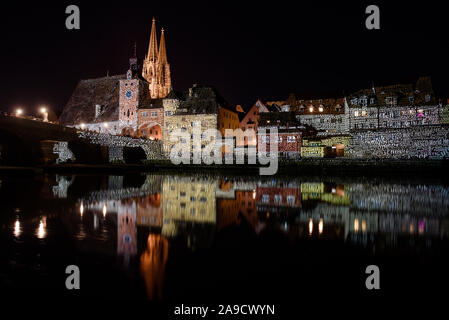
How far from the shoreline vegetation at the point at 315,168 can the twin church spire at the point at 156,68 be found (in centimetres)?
A: 3960

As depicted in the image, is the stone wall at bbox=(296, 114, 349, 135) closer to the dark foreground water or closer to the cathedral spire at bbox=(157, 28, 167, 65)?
the cathedral spire at bbox=(157, 28, 167, 65)

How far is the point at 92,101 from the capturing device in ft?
263

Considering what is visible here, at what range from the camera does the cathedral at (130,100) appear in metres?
68.4

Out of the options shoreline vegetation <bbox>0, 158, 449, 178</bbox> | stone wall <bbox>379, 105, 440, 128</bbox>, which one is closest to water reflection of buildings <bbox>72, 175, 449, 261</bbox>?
shoreline vegetation <bbox>0, 158, 449, 178</bbox>

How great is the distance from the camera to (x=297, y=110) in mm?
61781

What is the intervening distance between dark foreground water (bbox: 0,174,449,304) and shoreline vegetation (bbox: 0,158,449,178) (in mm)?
27445

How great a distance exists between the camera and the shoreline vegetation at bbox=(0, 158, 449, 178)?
3975cm

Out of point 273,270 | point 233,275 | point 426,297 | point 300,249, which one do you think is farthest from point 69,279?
point 426,297

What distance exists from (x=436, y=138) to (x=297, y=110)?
22267 millimetres

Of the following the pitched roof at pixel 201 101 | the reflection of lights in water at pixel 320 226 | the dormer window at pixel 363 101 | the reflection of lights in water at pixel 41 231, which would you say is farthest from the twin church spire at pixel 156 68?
the reflection of lights in water at pixel 320 226

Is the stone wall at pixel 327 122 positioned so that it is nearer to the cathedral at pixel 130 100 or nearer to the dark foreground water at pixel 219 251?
the cathedral at pixel 130 100

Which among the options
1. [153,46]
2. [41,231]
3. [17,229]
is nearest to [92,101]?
[153,46]

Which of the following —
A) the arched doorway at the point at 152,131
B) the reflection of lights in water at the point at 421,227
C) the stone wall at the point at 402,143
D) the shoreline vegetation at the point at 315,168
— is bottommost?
the reflection of lights in water at the point at 421,227

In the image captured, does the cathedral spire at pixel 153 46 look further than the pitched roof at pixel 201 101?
Yes
